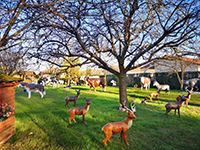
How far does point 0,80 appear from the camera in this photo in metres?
3.56

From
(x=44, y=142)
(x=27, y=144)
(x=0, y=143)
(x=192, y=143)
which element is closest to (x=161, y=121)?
(x=192, y=143)

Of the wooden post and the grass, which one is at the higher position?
the wooden post

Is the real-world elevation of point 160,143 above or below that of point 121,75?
below

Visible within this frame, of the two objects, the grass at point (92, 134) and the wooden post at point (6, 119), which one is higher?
the wooden post at point (6, 119)

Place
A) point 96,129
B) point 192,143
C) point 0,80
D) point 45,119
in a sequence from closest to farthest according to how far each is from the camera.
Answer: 1. point 0,80
2. point 192,143
3. point 96,129
4. point 45,119

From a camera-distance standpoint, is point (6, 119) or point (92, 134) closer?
point (6, 119)

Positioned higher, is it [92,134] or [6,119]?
[6,119]

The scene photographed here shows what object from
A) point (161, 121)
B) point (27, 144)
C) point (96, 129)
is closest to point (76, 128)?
point (96, 129)

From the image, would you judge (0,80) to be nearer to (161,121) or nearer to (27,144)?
(27,144)

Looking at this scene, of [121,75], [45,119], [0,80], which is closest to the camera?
[0,80]

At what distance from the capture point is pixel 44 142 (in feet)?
12.6

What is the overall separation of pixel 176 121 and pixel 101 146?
4.22 metres

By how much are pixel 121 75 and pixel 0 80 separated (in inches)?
227

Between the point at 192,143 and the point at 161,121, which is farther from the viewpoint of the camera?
the point at 161,121
